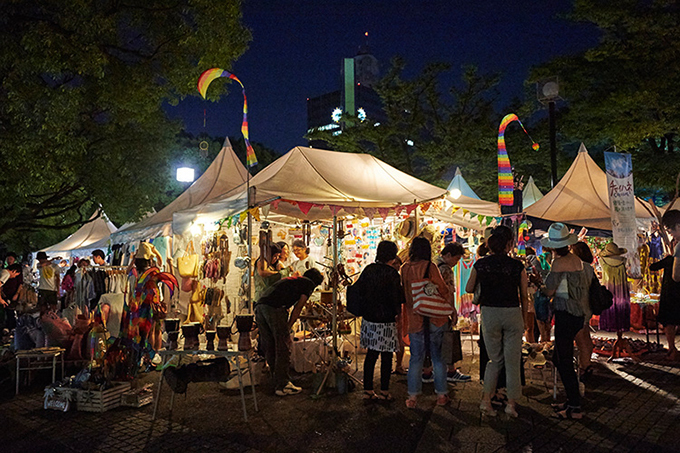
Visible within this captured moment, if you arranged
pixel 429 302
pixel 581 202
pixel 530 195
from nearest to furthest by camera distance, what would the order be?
pixel 429 302 < pixel 581 202 < pixel 530 195

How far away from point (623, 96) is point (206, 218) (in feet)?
35.9

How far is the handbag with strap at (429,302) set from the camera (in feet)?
15.1

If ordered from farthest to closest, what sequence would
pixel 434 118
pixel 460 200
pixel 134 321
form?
pixel 434 118, pixel 460 200, pixel 134 321

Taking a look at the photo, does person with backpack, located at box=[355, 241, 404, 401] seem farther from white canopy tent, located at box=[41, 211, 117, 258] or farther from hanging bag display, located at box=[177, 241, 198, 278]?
white canopy tent, located at box=[41, 211, 117, 258]

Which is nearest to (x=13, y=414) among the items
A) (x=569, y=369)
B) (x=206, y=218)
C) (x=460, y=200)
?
(x=206, y=218)

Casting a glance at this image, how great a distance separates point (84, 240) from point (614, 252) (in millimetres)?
17233

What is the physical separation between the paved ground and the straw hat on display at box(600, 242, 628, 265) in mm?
1993

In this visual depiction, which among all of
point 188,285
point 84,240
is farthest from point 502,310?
point 84,240

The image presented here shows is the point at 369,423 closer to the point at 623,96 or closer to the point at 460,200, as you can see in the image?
the point at 460,200

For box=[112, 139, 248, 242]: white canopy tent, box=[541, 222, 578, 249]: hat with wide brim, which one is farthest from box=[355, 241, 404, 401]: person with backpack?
box=[112, 139, 248, 242]: white canopy tent

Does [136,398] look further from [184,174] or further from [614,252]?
[184,174]

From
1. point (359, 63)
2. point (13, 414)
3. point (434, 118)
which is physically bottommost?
point (13, 414)

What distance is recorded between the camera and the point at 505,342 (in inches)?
170

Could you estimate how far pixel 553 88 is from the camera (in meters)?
11.6
